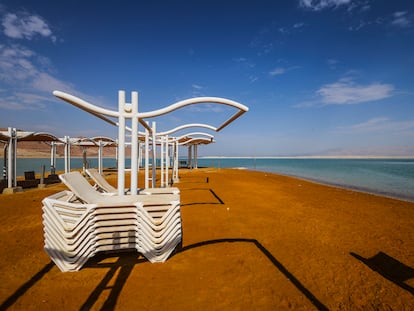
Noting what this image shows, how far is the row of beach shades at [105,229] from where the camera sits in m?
3.03

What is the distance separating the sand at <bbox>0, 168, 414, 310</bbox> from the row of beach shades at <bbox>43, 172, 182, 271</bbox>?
22cm

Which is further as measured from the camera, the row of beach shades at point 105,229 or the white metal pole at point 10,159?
the white metal pole at point 10,159

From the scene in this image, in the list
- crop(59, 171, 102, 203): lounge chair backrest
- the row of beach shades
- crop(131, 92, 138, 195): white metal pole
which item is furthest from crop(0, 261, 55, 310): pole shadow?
crop(131, 92, 138, 195): white metal pole

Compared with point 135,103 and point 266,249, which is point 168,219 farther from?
point 135,103

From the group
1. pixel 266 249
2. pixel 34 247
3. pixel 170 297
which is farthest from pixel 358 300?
pixel 34 247

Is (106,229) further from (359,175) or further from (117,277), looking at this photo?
(359,175)

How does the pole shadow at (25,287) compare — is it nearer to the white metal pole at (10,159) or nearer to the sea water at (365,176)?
the white metal pole at (10,159)

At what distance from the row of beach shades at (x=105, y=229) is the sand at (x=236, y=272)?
22cm

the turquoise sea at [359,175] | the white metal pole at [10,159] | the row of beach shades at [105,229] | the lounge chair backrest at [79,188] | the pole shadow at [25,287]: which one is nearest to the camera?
the pole shadow at [25,287]

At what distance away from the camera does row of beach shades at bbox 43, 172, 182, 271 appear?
3.03m

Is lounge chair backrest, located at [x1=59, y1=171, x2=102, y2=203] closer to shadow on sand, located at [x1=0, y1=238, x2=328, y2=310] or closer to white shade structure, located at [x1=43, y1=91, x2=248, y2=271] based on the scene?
white shade structure, located at [x1=43, y1=91, x2=248, y2=271]

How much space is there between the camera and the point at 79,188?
404 centimetres

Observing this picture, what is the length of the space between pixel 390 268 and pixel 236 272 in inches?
89.7

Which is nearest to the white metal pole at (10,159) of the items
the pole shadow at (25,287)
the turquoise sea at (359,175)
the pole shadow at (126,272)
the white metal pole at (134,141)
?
the pole shadow at (25,287)
